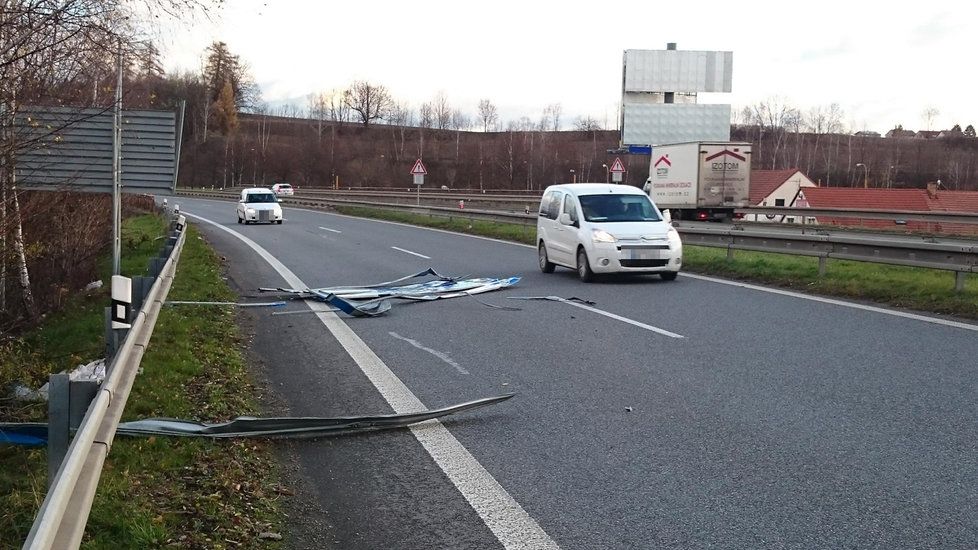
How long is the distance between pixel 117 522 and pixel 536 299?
361 inches

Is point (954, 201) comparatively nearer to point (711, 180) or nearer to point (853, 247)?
point (711, 180)

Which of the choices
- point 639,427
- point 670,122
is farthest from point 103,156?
point 670,122

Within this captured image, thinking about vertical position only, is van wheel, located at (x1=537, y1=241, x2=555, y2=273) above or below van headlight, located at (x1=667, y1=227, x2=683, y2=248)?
below

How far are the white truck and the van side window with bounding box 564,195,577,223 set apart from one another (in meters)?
24.2

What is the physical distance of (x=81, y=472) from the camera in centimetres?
345

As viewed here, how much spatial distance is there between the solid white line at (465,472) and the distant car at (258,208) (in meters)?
31.7

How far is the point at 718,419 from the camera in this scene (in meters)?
6.25

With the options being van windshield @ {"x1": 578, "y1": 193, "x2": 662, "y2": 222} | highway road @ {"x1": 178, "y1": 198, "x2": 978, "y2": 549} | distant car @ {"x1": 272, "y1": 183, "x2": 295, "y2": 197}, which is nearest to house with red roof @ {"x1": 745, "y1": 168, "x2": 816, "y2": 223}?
distant car @ {"x1": 272, "y1": 183, "x2": 295, "y2": 197}

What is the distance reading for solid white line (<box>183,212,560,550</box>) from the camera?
14.0ft

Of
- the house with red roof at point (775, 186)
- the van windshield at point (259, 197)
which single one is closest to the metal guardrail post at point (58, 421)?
the van windshield at point (259, 197)

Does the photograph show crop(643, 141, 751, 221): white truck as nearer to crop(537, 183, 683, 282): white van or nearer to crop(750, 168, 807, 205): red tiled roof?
crop(537, 183, 683, 282): white van

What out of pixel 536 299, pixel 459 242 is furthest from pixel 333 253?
pixel 536 299

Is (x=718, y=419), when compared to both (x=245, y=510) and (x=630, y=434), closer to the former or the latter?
(x=630, y=434)

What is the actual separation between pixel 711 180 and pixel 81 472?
3860cm
